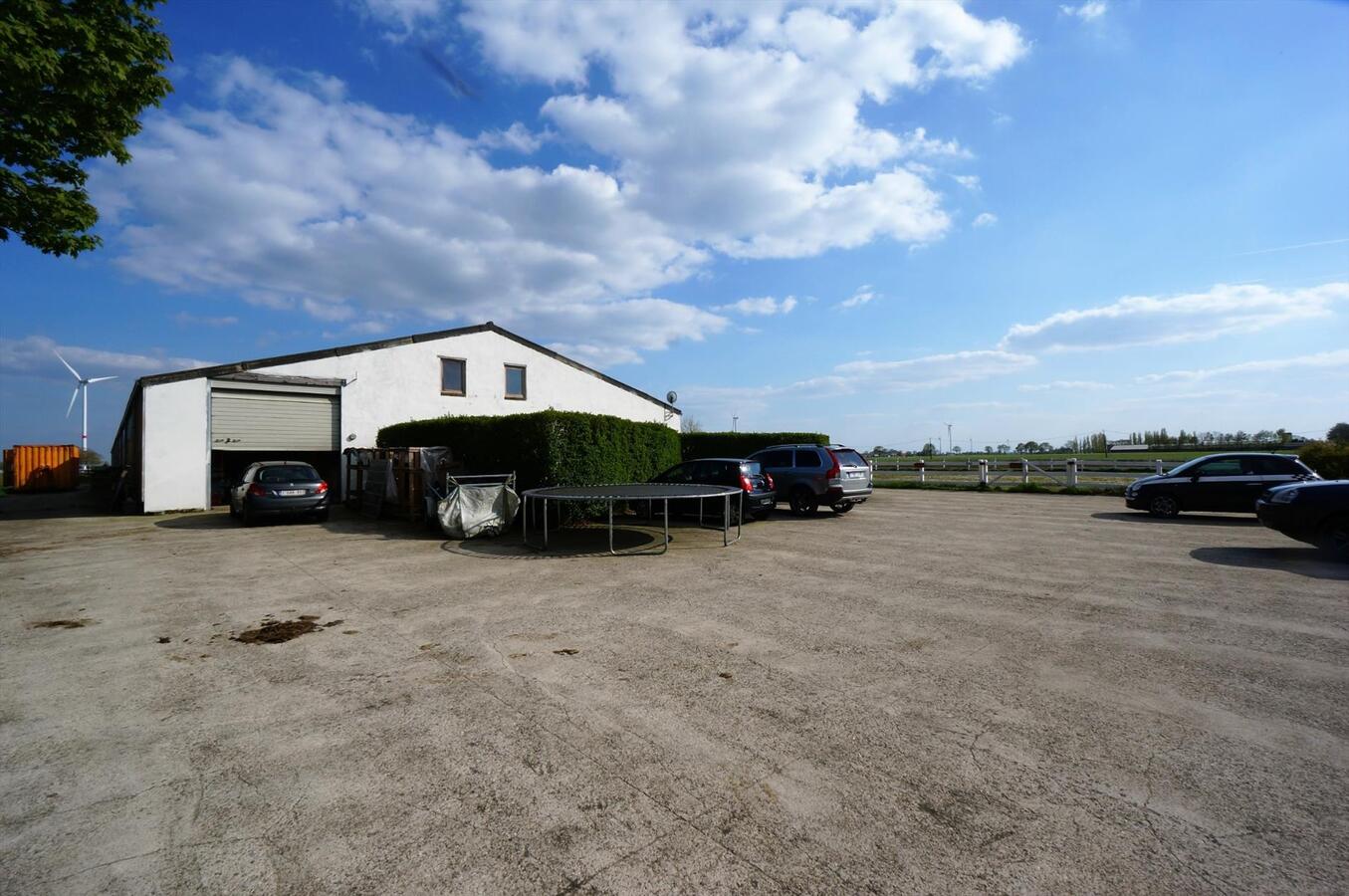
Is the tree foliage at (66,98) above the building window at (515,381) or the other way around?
above

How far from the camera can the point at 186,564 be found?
29.6ft

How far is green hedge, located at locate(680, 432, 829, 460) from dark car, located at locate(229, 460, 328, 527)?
12658mm

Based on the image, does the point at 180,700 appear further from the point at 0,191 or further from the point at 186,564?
the point at 0,191

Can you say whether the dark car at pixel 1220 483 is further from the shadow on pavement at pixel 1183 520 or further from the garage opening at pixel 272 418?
the garage opening at pixel 272 418

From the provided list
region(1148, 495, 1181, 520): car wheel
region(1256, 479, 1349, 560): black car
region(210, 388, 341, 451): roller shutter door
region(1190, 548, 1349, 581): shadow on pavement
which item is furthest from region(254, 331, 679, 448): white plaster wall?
region(1256, 479, 1349, 560): black car

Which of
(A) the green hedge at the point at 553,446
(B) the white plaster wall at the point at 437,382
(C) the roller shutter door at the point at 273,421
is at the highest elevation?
(B) the white plaster wall at the point at 437,382

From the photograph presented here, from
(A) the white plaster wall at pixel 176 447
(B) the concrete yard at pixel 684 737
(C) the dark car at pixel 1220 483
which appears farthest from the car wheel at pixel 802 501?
(A) the white plaster wall at pixel 176 447

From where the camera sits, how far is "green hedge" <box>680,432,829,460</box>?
22.4 metres

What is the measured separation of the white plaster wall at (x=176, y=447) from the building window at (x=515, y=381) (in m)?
9.55

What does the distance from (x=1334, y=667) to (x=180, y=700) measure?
836 cm

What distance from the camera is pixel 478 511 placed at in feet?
37.5

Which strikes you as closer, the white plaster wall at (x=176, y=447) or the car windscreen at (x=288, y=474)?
the car windscreen at (x=288, y=474)

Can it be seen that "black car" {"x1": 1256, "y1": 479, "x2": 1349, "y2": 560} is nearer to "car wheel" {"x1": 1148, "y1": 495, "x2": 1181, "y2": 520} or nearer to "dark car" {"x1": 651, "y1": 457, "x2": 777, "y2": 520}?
"car wheel" {"x1": 1148, "y1": 495, "x2": 1181, "y2": 520}

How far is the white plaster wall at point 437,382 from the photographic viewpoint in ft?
63.2
